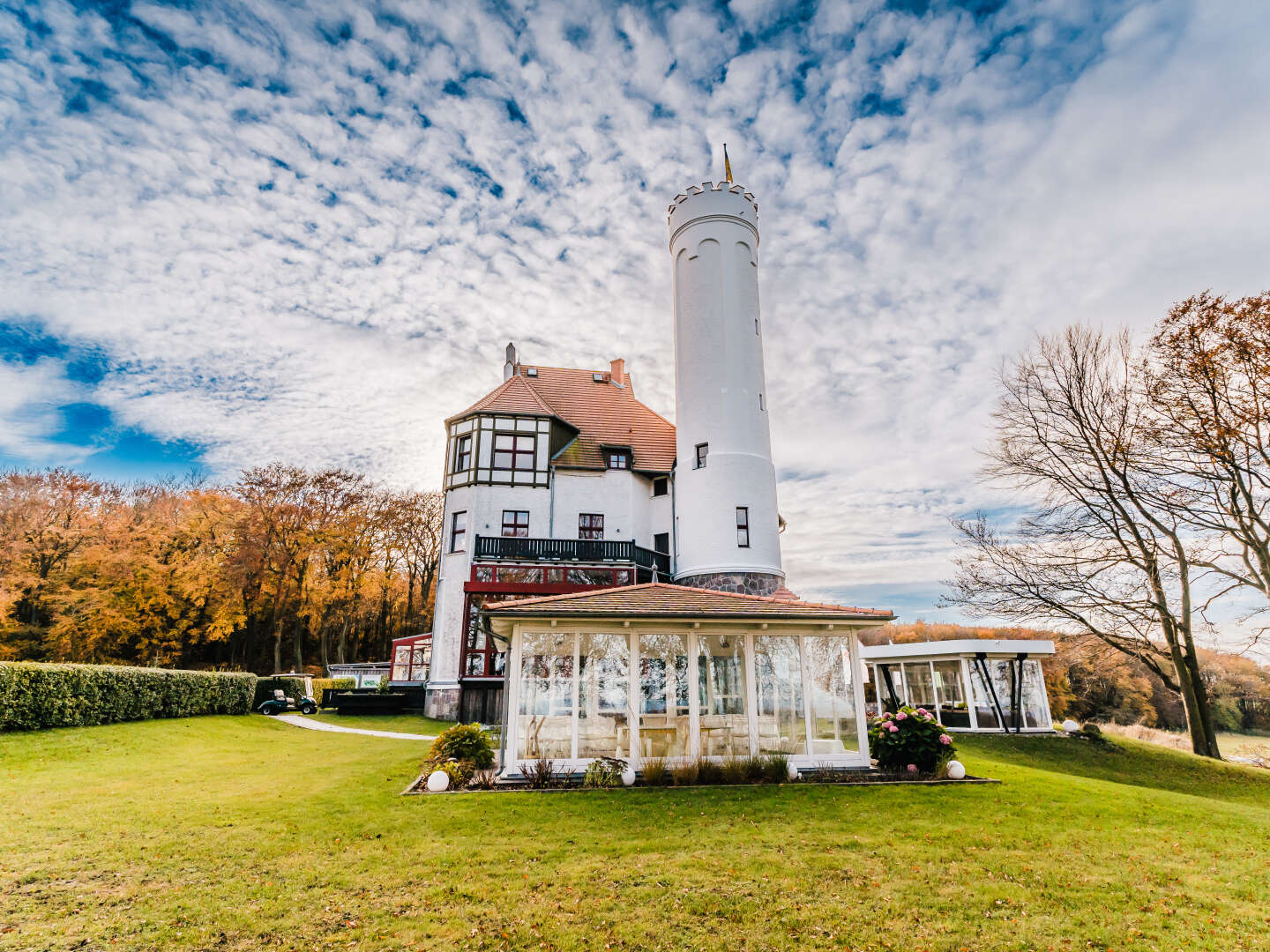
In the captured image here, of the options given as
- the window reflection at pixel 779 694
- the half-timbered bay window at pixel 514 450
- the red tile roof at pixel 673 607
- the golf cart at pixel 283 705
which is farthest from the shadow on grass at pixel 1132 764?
the golf cart at pixel 283 705

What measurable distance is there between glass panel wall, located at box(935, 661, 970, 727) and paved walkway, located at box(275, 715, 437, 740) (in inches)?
623

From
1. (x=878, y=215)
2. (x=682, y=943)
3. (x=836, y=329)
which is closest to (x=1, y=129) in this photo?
(x=682, y=943)

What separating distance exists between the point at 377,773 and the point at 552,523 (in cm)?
1384

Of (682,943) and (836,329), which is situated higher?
(836,329)

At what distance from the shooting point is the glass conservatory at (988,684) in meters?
19.5

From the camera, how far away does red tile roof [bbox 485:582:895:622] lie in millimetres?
10867

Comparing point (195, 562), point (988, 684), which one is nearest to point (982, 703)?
point (988, 684)

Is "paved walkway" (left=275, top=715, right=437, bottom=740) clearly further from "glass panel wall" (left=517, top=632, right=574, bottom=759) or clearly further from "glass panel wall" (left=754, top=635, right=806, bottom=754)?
"glass panel wall" (left=754, top=635, right=806, bottom=754)

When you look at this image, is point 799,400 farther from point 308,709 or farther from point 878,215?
point 308,709

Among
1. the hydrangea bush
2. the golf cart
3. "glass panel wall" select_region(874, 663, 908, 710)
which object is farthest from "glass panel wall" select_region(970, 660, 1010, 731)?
the golf cart

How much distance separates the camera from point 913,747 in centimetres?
1121

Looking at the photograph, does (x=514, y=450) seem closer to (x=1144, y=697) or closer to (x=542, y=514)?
(x=542, y=514)

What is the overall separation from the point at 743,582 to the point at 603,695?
12092 millimetres

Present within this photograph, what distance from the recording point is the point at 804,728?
11.4m
